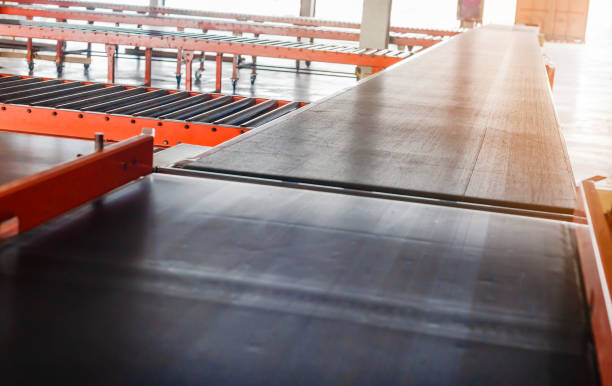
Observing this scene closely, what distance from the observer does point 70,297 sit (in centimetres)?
92

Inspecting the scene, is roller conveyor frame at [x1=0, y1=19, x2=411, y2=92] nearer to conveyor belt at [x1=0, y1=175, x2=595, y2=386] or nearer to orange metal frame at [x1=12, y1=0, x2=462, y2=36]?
orange metal frame at [x1=12, y1=0, x2=462, y2=36]

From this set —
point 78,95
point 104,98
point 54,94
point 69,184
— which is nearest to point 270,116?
point 104,98

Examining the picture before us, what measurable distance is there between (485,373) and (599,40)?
84.8 ft

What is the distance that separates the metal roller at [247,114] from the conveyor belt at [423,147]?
2395 mm

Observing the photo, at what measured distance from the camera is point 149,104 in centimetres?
631

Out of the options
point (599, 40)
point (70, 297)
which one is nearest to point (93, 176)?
point (70, 297)

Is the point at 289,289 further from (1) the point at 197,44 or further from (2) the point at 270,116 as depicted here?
(1) the point at 197,44

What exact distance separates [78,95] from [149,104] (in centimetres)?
68

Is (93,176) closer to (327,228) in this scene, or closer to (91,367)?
(327,228)

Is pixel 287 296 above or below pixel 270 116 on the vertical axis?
above

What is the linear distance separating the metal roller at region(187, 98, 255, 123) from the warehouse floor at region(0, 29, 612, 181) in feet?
6.44

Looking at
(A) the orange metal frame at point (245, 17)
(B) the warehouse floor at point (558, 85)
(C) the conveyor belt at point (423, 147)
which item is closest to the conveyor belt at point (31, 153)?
(B) the warehouse floor at point (558, 85)

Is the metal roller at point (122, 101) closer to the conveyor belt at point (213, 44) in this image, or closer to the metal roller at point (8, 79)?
the metal roller at point (8, 79)

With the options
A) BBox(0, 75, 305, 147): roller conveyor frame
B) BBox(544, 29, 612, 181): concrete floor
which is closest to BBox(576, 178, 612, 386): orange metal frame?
BBox(0, 75, 305, 147): roller conveyor frame
